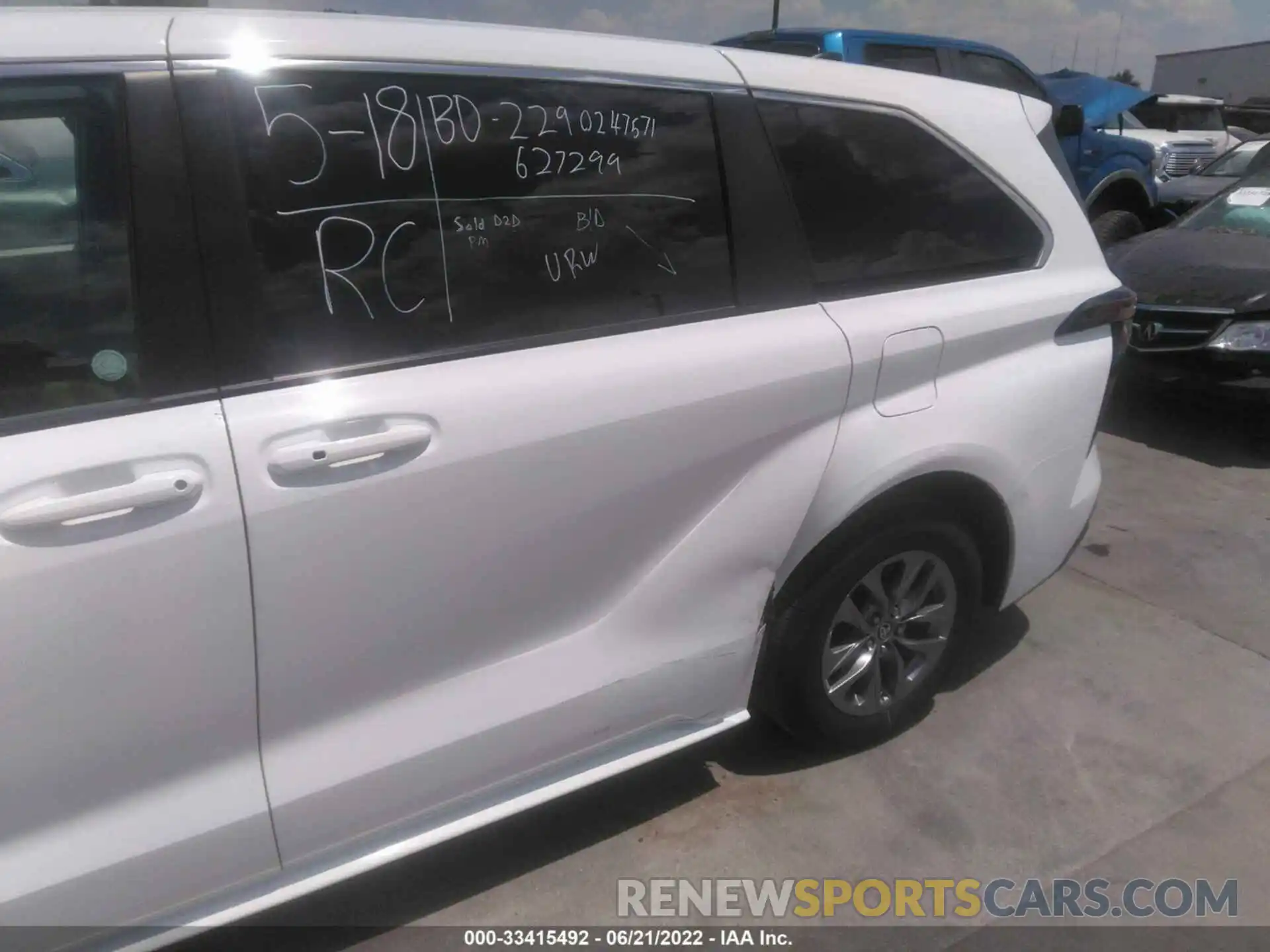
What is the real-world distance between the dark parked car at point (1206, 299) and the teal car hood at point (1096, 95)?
12.6 feet

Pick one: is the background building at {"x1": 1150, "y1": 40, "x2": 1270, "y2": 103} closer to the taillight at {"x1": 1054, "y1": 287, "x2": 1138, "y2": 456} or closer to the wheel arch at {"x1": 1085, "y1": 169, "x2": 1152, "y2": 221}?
the wheel arch at {"x1": 1085, "y1": 169, "x2": 1152, "y2": 221}

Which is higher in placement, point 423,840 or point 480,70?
point 480,70

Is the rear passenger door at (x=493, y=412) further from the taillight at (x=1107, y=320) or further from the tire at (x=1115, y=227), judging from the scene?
the tire at (x=1115, y=227)

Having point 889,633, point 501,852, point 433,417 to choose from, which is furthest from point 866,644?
point 433,417

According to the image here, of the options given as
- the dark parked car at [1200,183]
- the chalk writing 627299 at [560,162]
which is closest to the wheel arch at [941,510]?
the chalk writing 627299 at [560,162]

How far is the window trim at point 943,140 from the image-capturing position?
95.7 inches

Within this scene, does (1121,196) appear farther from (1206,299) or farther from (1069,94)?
(1206,299)

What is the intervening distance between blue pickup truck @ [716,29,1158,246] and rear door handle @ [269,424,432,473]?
567 centimetres

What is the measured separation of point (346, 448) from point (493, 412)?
291mm

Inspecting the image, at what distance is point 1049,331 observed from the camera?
9.09ft

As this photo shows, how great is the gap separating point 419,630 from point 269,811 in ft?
1.36

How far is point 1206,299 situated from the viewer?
5.37m

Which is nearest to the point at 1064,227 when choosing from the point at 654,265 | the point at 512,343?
the point at 654,265

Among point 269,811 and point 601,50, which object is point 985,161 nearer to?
point 601,50
